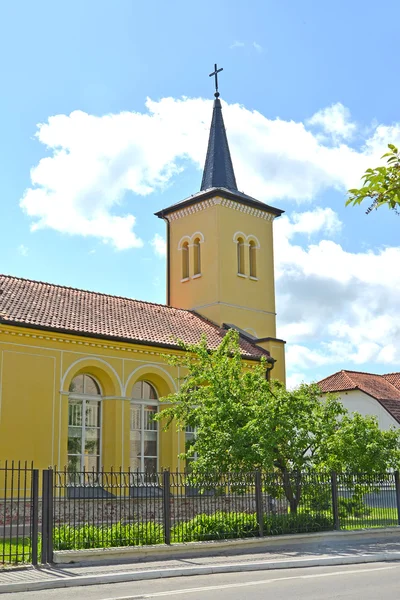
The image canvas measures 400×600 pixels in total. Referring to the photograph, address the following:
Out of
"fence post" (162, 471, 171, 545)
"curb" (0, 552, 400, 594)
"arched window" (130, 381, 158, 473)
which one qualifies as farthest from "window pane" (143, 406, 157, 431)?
"curb" (0, 552, 400, 594)

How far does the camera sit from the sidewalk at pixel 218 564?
39.9 ft

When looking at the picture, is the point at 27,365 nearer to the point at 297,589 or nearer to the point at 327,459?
the point at 327,459

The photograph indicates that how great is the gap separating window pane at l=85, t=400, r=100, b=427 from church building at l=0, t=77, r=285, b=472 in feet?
0.11

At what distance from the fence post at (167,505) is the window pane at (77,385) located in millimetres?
8283

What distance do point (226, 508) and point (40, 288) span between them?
483 inches

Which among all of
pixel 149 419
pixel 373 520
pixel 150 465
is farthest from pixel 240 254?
pixel 373 520

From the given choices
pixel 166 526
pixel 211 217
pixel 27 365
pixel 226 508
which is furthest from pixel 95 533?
pixel 211 217

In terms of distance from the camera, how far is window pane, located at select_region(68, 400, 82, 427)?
23.2 m

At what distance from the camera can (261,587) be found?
11.2 meters

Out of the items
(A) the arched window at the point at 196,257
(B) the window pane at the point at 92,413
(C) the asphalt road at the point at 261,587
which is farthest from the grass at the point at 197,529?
(A) the arched window at the point at 196,257

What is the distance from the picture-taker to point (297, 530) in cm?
1806

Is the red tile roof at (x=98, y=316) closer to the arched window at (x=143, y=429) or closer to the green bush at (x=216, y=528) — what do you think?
the arched window at (x=143, y=429)

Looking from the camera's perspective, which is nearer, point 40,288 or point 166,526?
point 166,526

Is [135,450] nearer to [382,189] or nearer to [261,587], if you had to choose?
[261,587]
